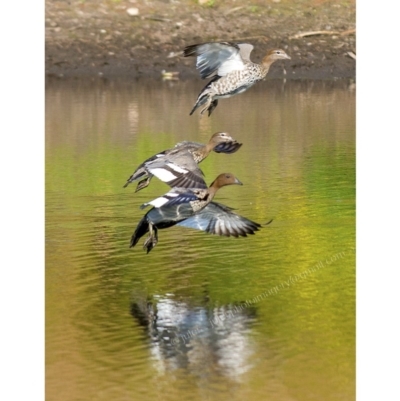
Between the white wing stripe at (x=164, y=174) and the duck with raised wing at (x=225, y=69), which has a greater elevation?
the duck with raised wing at (x=225, y=69)

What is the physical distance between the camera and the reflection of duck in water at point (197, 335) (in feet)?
35.2

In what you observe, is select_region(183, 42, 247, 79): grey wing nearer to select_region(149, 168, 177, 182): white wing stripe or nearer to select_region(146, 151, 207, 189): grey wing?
select_region(146, 151, 207, 189): grey wing

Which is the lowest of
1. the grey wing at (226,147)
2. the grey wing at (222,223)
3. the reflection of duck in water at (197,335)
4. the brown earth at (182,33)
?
the reflection of duck in water at (197,335)

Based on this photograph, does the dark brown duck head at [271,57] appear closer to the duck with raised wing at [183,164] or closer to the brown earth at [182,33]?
the duck with raised wing at [183,164]

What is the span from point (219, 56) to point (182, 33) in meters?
9.47

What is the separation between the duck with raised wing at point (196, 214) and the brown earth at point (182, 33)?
8522 millimetres

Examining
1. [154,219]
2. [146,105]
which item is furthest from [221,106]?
[154,219]

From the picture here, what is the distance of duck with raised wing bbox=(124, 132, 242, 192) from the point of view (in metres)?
11.5

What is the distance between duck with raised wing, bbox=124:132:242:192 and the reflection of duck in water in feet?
3.53

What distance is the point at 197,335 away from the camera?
1131cm

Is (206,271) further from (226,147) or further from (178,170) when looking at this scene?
(178,170)

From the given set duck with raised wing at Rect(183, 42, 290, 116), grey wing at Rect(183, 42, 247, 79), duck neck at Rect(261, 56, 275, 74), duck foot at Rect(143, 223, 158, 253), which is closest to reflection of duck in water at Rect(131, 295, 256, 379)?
duck foot at Rect(143, 223, 158, 253)

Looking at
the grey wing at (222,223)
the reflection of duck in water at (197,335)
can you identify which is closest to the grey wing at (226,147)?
the grey wing at (222,223)

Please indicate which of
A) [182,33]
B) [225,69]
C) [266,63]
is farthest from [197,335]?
[182,33]
